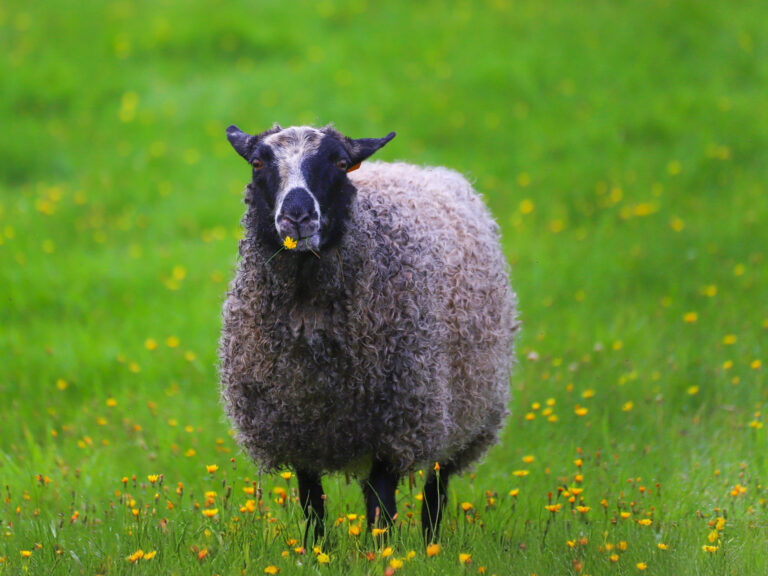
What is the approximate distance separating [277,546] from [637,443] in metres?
3.04

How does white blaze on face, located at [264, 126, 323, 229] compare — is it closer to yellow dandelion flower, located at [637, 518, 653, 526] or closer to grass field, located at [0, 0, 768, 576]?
grass field, located at [0, 0, 768, 576]

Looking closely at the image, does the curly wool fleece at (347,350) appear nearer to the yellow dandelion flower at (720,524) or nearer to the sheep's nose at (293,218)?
the sheep's nose at (293,218)

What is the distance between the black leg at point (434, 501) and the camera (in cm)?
516

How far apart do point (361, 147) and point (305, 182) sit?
20.3 inches

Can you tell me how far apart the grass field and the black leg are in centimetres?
10

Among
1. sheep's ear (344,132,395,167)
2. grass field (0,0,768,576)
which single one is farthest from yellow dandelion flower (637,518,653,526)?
sheep's ear (344,132,395,167)

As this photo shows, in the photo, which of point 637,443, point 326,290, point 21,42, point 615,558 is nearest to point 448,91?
point 21,42

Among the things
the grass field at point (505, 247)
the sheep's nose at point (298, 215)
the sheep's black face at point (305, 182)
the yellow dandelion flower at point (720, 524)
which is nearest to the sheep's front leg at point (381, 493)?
the grass field at point (505, 247)

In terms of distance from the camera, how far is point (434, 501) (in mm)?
5660

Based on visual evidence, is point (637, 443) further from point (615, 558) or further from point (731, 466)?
point (615, 558)

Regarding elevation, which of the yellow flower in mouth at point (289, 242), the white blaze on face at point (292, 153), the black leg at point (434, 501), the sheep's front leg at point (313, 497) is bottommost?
the black leg at point (434, 501)

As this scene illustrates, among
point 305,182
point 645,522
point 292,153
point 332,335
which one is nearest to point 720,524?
point 645,522

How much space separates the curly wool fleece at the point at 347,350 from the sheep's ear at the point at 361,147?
244 mm

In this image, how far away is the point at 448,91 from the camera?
13180mm
